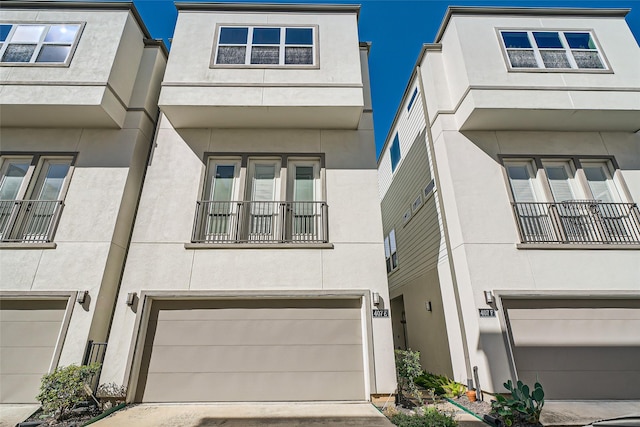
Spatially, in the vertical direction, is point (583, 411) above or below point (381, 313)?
below

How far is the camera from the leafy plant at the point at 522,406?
4.62 m

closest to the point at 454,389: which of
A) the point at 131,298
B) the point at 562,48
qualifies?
the point at 131,298

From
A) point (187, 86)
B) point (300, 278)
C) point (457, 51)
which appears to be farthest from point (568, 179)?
point (187, 86)

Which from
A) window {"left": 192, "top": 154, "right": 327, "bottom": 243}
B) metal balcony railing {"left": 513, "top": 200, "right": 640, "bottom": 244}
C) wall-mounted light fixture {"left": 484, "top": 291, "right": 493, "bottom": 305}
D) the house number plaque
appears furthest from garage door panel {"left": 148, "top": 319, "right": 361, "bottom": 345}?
metal balcony railing {"left": 513, "top": 200, "right": 640, "bottom": 244}

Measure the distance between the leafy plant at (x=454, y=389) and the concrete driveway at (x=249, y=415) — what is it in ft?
6.31

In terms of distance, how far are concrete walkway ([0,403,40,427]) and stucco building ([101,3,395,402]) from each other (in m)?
1.22

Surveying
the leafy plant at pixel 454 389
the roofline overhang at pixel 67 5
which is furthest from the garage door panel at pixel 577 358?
the roofline overhang at pixel 67 5

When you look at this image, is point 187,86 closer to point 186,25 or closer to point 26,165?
point 186,25

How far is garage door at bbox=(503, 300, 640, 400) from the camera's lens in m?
5.63

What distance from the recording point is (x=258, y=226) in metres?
6.70

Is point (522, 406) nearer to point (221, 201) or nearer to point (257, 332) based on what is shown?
point (257, 332)

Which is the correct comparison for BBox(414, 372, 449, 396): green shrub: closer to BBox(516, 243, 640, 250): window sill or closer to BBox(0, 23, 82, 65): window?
BBox(516, 243, 640, 250): window sill

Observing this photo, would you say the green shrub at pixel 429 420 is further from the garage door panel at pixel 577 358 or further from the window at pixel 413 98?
the window at pixel 413 98

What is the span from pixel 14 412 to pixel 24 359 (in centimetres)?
85
